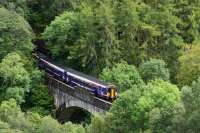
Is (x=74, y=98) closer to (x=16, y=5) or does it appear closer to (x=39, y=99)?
(x=39, y=99)

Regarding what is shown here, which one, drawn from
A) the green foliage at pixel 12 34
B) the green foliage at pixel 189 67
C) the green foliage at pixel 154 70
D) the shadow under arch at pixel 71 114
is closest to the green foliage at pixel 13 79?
the green foliage at pixel 12 34

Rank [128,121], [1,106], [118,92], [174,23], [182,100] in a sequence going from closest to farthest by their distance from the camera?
[182,100]
[128,121]
[1,106]
[118,92]
[174,23]

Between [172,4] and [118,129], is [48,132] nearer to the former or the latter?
[118,129]

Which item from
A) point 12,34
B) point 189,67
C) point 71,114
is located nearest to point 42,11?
point 12,34

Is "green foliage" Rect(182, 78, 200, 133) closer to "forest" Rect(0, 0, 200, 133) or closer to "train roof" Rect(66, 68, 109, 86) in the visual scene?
"forest" Rect(0, 0, 200, 133)

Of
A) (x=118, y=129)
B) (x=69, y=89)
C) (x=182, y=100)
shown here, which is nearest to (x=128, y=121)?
(x=118, y=129)

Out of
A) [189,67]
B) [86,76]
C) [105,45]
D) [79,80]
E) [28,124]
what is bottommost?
[28,124]

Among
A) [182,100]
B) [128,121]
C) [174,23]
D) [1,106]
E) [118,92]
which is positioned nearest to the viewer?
[182,100]
